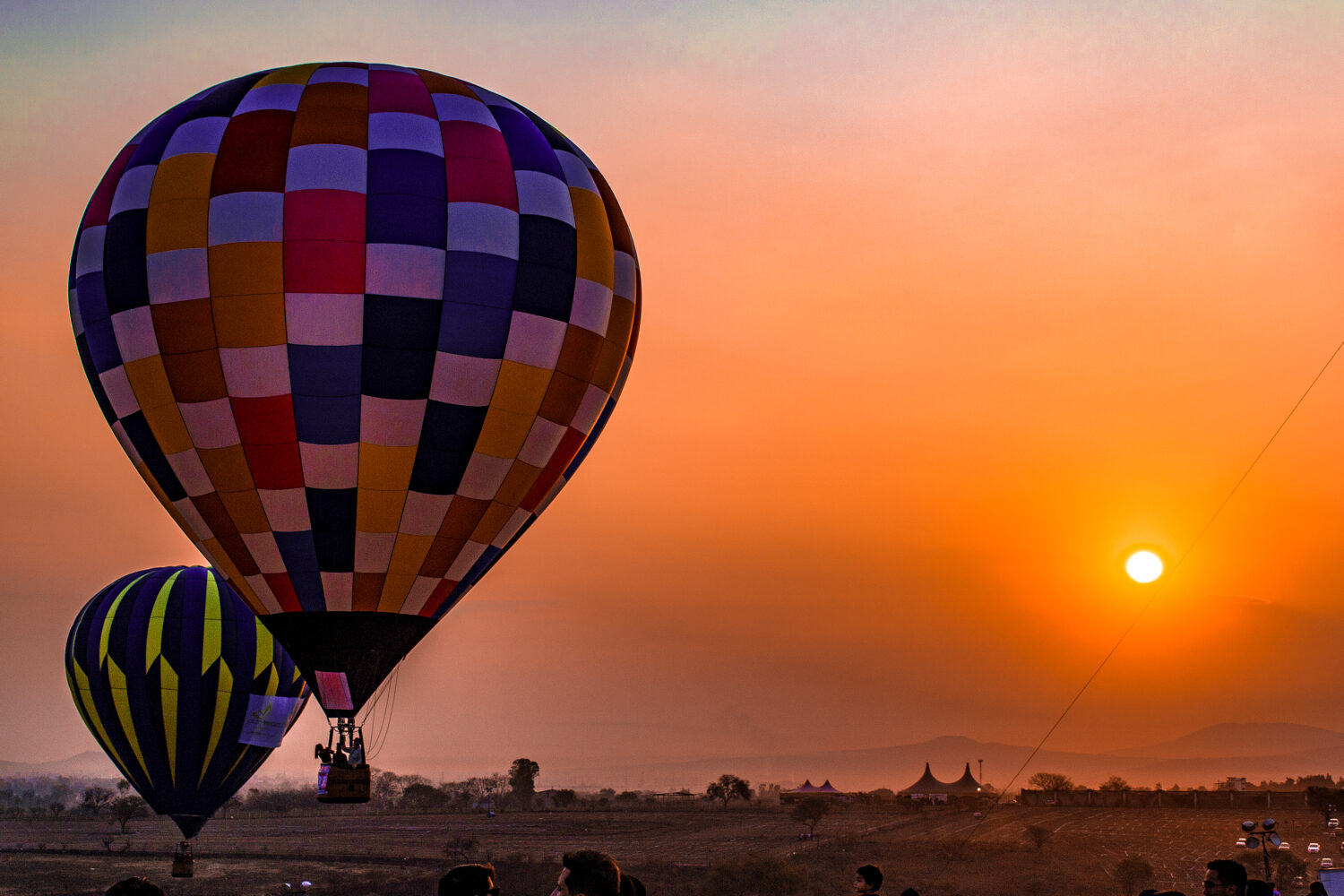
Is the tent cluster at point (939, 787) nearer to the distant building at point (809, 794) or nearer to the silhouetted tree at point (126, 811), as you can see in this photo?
the distant building at point (809, 794)

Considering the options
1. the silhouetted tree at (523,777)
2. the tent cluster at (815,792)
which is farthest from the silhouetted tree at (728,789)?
the silhouetted tree at (523,777)

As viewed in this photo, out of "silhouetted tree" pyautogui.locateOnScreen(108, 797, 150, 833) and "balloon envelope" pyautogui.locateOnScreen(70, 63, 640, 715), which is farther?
"silhouetted tree" pyautogui.locateOnScreen(108, 797, 150, 833)

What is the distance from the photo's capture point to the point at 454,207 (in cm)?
1916

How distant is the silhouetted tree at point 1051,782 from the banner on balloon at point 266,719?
10943cm

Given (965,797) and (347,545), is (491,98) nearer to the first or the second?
(347,545)

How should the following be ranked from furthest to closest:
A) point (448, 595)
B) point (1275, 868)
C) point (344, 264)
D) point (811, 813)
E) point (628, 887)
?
point (811, 813)
point (1275, 868)
point (448, 595)
point (344, 264)
point (628, 887)

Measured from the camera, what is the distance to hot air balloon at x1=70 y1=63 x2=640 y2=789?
1859 cm

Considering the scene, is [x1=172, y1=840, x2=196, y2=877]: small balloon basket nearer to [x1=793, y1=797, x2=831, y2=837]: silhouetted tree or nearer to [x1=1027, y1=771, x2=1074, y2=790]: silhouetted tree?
[x1=793, y1=797, x2=831, y2=837]: silhouetted tree

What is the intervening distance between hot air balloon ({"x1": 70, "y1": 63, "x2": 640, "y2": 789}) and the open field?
108 feet

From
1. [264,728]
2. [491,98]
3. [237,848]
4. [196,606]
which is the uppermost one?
[491,98]

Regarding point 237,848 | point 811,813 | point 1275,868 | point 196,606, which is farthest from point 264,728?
point 811,813

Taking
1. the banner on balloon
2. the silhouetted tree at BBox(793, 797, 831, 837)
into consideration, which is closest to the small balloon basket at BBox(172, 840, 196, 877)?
the banner on balloon

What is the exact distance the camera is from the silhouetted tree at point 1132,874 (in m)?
51.7

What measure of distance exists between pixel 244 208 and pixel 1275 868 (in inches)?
1978
